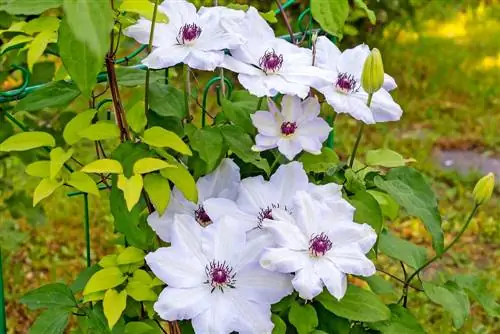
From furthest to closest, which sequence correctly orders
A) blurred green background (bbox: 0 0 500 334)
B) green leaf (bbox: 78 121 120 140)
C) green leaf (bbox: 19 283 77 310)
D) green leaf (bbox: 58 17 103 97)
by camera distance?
blurred green background (bbox: 0 0 500 334) → green leaf (bbox: 19 283 77 310) → green leaf (bbox: 78 121 120 140) → green leaf (bbox: 58 17 103 97)

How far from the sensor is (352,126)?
4.38 m

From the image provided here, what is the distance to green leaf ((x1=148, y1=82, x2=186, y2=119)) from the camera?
1.47m

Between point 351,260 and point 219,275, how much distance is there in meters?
0.21

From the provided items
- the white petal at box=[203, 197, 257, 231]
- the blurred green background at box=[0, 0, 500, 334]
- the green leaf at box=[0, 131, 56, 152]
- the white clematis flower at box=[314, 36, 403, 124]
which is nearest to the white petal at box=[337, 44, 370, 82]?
the white clematis flower at box=[314, 36, 403, 124]

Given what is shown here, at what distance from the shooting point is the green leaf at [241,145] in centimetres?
147

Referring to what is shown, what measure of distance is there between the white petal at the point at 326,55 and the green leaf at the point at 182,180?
33 cm

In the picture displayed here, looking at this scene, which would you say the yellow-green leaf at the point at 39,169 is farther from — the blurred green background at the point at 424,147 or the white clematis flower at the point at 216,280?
the blurred green background at the point at 424,147

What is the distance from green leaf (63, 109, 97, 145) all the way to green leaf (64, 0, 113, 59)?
0.52 metres

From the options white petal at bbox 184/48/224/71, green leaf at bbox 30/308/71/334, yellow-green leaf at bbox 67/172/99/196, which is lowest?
green leaf at bbox 30/308/71/334

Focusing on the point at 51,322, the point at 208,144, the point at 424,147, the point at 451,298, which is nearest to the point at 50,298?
the point at 51,322

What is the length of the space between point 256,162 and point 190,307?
30cm

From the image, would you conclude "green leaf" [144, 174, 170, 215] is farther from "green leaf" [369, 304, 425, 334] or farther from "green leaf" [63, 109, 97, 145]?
"green leaf" [369, 304, 425, 334]

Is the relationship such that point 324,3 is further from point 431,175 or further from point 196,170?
point 431,175

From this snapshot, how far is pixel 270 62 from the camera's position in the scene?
1.44 m
